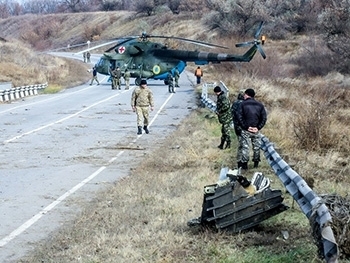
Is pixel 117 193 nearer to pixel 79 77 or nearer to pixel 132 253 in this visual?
pixel 132 253

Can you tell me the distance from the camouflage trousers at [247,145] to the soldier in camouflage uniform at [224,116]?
2637mm

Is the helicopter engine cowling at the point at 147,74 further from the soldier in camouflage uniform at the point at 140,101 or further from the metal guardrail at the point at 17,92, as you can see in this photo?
the soldier in camouflage uniform at the point at 140,101

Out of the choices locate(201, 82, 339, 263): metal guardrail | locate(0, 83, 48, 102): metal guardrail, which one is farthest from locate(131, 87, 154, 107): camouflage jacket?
locate(0, 83, 48, 102): metal guardrail

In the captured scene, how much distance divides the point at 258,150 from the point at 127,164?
10.7 ft

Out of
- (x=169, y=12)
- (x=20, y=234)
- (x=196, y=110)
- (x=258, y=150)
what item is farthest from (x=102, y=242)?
(x=169, y=12)

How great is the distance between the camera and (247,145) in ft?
42.2

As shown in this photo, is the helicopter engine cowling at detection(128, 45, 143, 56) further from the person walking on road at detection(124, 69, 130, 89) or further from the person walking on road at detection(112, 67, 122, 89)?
the person walking on road at detection(112, 67, 122, 89)

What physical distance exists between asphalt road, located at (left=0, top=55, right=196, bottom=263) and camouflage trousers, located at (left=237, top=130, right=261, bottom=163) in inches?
95.3

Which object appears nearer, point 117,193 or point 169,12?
point 117,193

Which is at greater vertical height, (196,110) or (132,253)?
(132,253)

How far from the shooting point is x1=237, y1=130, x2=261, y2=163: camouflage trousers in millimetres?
12867

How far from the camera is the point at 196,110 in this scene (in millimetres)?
28156

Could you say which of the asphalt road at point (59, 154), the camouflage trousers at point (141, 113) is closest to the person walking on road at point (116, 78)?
the asphalt road at point (59, 154)

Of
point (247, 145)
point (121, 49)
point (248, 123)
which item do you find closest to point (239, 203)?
point (247, 145)
